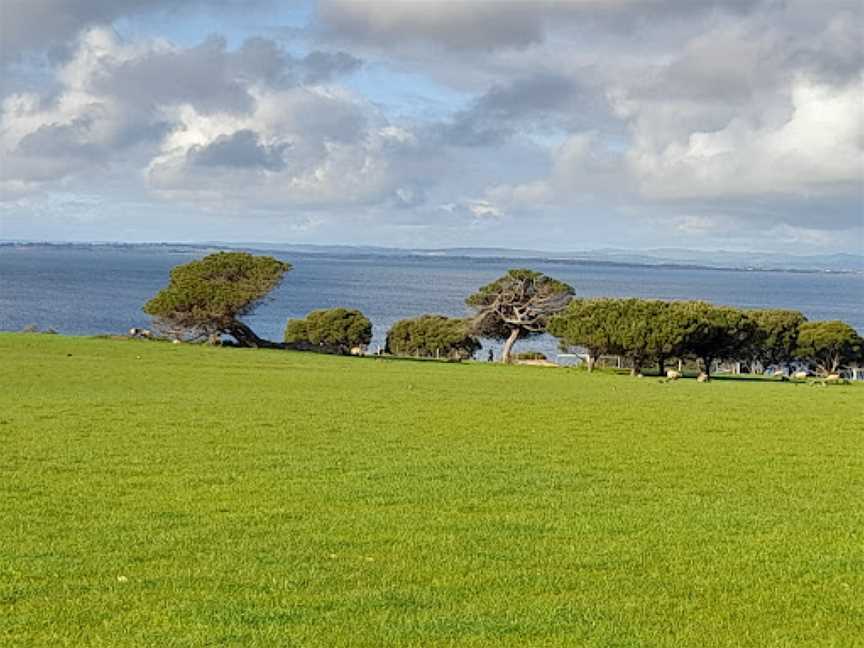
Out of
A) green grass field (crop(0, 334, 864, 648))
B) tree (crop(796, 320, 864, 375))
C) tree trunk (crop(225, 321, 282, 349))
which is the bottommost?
tree trunk (crop(225, 321, 282, 349))

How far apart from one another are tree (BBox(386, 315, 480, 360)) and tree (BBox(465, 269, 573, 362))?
223 inches

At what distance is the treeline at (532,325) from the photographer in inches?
2158

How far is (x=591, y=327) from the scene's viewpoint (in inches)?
2159

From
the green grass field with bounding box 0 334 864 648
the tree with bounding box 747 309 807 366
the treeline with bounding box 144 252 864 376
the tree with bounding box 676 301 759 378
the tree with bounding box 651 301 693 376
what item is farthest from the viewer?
the tree with bounding box 747 309 807 366

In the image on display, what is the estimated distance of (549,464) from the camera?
17.5 metres

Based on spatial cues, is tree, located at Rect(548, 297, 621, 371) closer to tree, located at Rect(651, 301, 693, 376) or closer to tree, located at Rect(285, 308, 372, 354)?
tree, located at Rect(651, 301, 693, 376)

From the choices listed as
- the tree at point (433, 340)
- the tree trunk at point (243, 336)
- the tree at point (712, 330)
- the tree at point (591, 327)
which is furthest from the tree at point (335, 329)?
the tree at point (712, 330)

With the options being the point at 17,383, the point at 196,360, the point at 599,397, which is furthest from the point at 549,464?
the point at 196,360

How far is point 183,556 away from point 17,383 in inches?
881

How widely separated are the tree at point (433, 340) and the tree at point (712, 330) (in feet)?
67.6

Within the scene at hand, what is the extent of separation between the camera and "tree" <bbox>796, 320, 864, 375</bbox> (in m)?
70.6

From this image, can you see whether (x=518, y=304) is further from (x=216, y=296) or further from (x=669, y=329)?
(x=216, y=296)

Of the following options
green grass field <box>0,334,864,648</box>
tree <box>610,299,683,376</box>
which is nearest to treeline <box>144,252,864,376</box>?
tree <box>610,299,683,376</box>

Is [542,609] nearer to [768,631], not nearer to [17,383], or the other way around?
[768,631]
